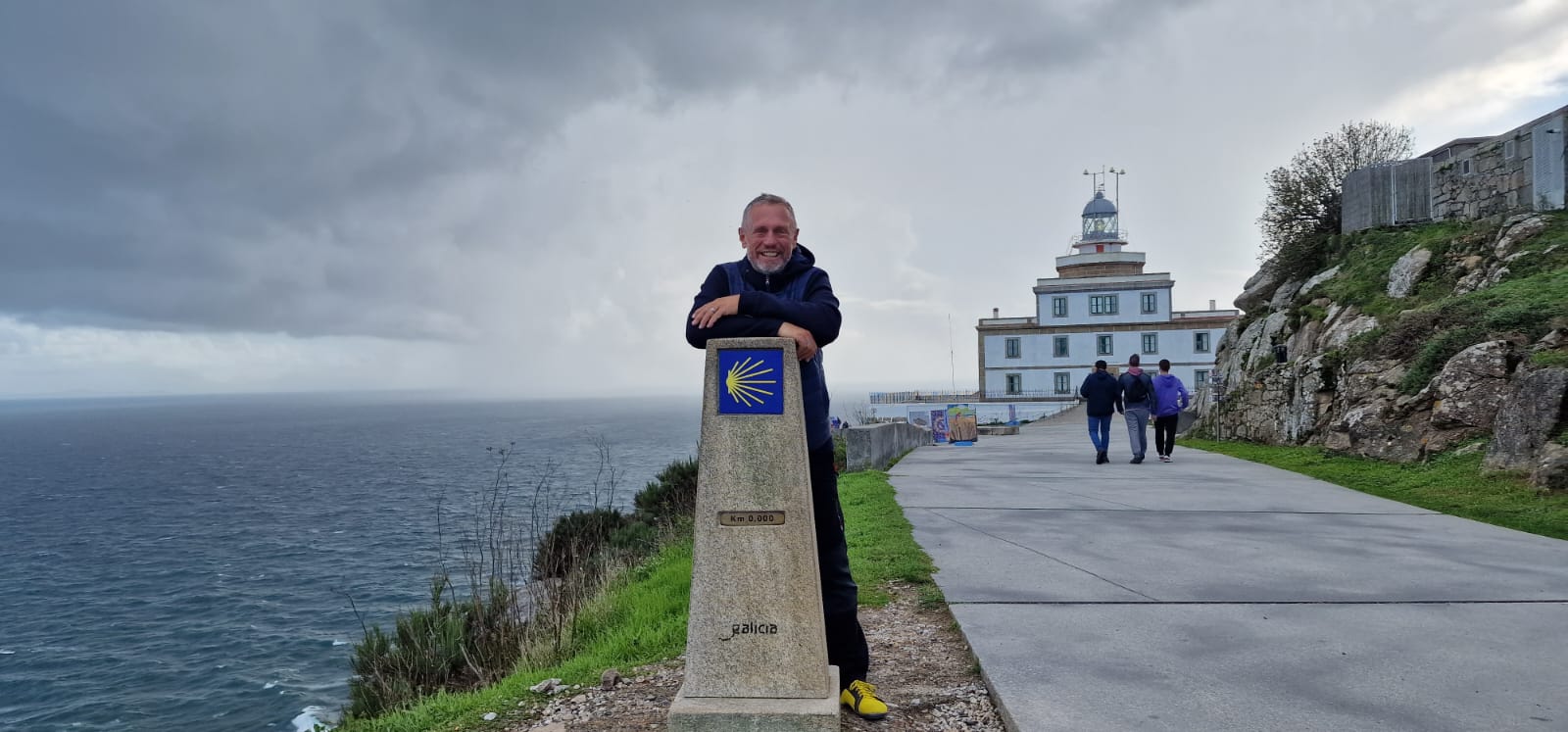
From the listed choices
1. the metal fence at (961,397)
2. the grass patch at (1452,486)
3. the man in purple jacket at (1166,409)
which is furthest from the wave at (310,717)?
the metal fence at (961,397)

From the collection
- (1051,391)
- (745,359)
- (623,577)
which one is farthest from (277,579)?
(1051,391)

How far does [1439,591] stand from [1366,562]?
97 centimetres

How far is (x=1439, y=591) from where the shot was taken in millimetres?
5504

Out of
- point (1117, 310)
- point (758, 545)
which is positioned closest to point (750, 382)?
point (758, 545)

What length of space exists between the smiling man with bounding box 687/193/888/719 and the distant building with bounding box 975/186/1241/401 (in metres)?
54.0

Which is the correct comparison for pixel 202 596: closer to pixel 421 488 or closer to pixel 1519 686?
pixel 421 488

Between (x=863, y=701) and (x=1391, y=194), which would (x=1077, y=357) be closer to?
(x=1391, y=194)

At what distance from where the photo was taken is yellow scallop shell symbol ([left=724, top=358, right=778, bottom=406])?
3406 mm

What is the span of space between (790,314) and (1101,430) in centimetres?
1311

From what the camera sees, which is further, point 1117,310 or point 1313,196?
point 1117,310

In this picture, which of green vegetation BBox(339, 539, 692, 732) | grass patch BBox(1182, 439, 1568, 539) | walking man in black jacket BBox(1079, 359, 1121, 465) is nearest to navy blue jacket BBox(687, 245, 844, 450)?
green vegetation BBox(339, 539, 692, 732)

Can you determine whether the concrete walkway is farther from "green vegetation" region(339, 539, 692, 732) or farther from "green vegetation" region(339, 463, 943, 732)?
"green vegetation" region(339, 539, 692, 732)

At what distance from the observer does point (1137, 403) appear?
1474 cm

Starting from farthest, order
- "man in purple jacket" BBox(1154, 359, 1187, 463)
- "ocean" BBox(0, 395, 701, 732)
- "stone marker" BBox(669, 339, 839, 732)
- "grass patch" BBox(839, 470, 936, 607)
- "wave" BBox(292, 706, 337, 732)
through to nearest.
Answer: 1. "man in purple jacket" BBox(1154, 359, 1187, 463)
2. "ocean" BBox(0, 395, 701, 732)
3. "wave" BBox(292, 706, 337, 732)
4. "grass patch" BBox(839, 470, 936, 607)
5. "stone marker" BBox(669, 339, 839, 732)
